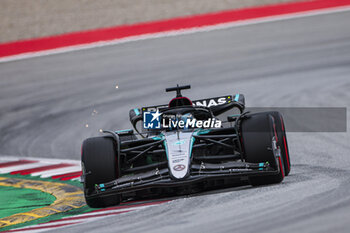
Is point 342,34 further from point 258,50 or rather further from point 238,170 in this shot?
point 238,170

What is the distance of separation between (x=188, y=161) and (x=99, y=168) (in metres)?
1.05

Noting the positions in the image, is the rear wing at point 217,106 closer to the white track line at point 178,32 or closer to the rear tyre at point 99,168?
the rear tyre at point 99,168

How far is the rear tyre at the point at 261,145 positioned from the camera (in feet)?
24.5

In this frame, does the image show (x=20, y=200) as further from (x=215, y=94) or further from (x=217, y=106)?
(x=215, y=94)

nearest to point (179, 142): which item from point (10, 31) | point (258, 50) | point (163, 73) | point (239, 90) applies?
point (239, 90)

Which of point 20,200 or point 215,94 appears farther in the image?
point 215,94

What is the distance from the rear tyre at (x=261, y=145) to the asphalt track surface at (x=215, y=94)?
181 millimetres

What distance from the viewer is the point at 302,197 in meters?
6.49

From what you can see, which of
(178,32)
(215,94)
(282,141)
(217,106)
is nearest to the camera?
(282,141)

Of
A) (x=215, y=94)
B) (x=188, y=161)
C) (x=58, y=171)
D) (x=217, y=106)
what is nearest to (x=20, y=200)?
(x=58, y=171)

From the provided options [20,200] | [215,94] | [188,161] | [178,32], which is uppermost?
[178,32]

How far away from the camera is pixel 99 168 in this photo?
762cm

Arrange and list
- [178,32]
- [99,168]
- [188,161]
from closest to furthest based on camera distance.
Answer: [188,161] → [99,168] → [178,32]

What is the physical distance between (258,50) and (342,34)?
2730 millimetres
